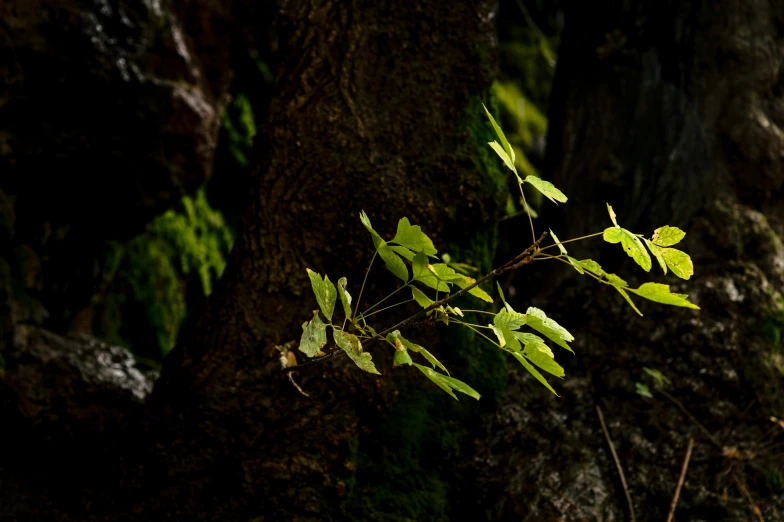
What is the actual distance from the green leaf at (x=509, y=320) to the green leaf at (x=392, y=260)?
23cm

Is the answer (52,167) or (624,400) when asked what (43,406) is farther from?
(624,400)

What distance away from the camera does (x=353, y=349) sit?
4.67 feet

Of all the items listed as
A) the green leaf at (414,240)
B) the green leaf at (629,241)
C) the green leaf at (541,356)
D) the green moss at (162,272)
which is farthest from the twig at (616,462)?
the green moss at (162,272)

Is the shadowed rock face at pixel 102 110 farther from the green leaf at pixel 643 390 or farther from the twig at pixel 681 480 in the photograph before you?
the twig at pixel 681 480

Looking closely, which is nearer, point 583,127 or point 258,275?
point 258,275

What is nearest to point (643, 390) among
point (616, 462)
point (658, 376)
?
point (658, 376)

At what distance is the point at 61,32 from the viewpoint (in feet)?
10.8

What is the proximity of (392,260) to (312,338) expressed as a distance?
0.80 ft

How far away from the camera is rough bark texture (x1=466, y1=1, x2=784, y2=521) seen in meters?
2.23

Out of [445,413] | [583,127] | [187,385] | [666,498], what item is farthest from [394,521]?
[583,127]

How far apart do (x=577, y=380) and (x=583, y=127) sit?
1127mm

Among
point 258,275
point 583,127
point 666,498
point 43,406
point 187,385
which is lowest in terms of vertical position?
point 666,498

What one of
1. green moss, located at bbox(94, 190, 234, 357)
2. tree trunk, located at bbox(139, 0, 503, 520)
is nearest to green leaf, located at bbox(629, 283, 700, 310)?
tree trunk, located at bbox(139, 0, 503, 520)

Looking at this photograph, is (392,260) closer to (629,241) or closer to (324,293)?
(324,293)
